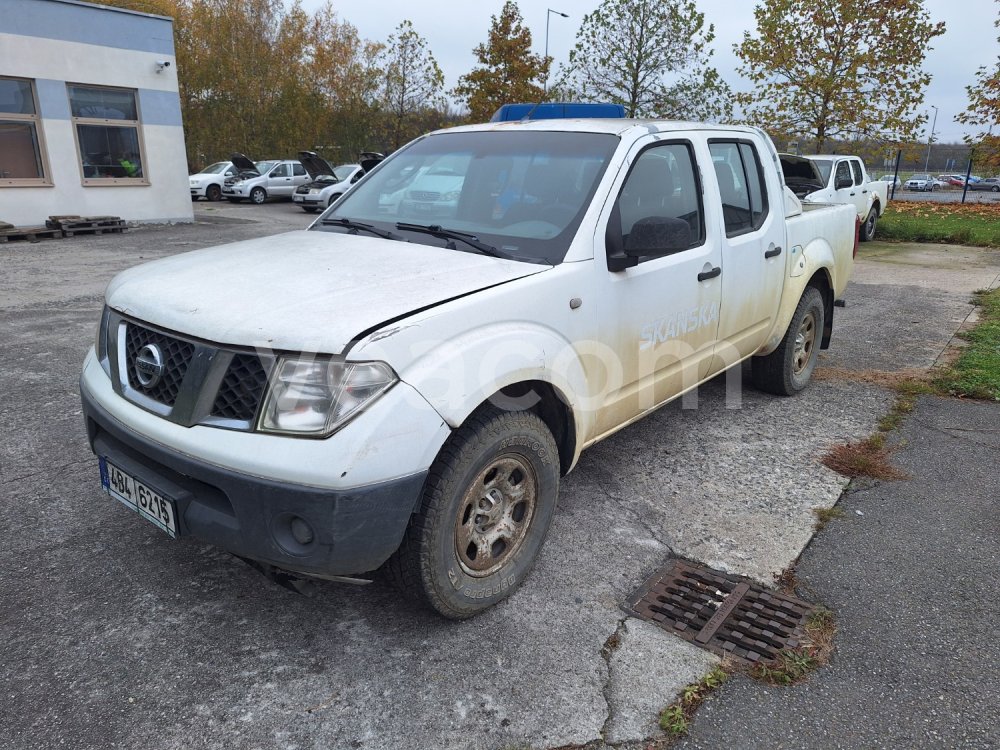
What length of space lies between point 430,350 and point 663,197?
73.2 inches

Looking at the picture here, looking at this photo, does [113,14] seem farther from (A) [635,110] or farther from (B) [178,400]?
(B) [178,400]

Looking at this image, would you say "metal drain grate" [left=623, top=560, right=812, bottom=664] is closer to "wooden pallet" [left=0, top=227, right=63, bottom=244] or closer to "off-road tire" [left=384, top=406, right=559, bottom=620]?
"off-road tire" [left=384, top=406, right=559, bottom=620]

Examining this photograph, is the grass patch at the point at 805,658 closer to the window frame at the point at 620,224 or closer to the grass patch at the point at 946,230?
the window frame at the point at 620,224

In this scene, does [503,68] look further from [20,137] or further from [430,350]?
[430,350]

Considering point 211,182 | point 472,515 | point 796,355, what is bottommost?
point 796,355

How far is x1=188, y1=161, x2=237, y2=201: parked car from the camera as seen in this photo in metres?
24.5

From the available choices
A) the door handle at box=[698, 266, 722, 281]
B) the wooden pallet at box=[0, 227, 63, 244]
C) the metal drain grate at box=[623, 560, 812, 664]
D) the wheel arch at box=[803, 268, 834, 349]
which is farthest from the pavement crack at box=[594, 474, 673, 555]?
the wooden pallet at box=[0, 227, 63, 244]

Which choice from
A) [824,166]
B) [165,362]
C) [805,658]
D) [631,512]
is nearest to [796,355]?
[631,512]

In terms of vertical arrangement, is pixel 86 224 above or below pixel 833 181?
below

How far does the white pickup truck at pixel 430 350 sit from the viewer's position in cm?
224

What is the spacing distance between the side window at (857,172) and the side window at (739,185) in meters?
11.3

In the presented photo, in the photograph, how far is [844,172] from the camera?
1378 centimetres

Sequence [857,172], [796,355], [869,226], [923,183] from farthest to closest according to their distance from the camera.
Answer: [923,183] → [869,226] → [857,172] → [796,355]

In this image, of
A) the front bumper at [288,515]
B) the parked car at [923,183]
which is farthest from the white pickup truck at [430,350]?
the parked car at [923,183]
